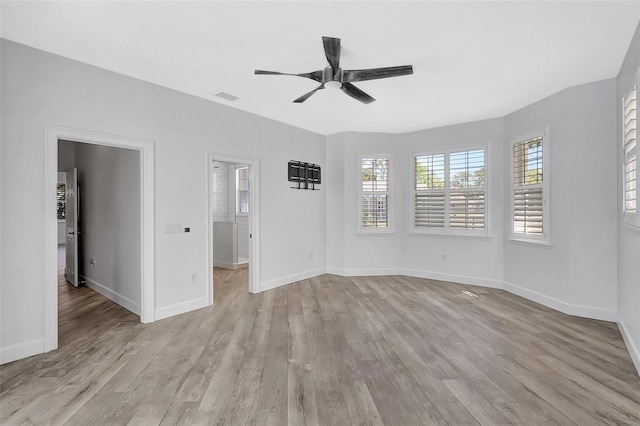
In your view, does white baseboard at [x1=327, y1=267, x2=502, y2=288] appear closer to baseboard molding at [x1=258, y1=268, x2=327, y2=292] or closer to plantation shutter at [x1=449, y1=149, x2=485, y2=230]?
baseboard molding at [x1=258, y1=268, x2=327, y2=292]

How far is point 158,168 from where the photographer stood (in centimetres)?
370

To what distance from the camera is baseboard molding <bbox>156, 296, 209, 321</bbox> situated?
12.2 ft

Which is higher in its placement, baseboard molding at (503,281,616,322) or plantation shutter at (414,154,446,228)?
plantation shutter at (414,154,446,228)

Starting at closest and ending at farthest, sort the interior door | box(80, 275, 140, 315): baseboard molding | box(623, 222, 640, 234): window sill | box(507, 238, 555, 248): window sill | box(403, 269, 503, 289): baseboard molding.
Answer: box(623, 222, 640, 234): window sill → box(80, 275, 140, 315): baseboard molding → box(507, 238, 555, 248): window sill → the interior door → box(403, 269, 503, 289): baseboard molding

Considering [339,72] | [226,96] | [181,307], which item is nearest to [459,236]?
[339,72]

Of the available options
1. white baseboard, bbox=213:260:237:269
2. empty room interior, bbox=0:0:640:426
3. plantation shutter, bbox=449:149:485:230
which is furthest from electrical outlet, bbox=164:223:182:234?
plantation shutter, bbox=449:149:485:230

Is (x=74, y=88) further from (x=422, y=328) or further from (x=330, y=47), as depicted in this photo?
(x=422, y=328)

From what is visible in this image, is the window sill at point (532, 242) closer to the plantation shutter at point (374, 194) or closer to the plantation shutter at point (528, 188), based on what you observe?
the plantation shutter at point (528, 188)

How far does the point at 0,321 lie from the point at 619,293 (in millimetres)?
6095

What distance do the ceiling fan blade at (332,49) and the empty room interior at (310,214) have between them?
0.02 m

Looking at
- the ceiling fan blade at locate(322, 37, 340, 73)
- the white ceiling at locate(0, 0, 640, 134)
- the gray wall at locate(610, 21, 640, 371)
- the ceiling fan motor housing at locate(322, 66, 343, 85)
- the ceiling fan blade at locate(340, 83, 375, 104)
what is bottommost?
the gray wall at locate(610, 21, 640, 371)

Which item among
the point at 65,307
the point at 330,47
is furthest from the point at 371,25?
the point at 65,307

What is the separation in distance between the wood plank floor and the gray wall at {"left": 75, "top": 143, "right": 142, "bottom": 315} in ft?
1.42

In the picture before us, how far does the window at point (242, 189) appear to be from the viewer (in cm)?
789
